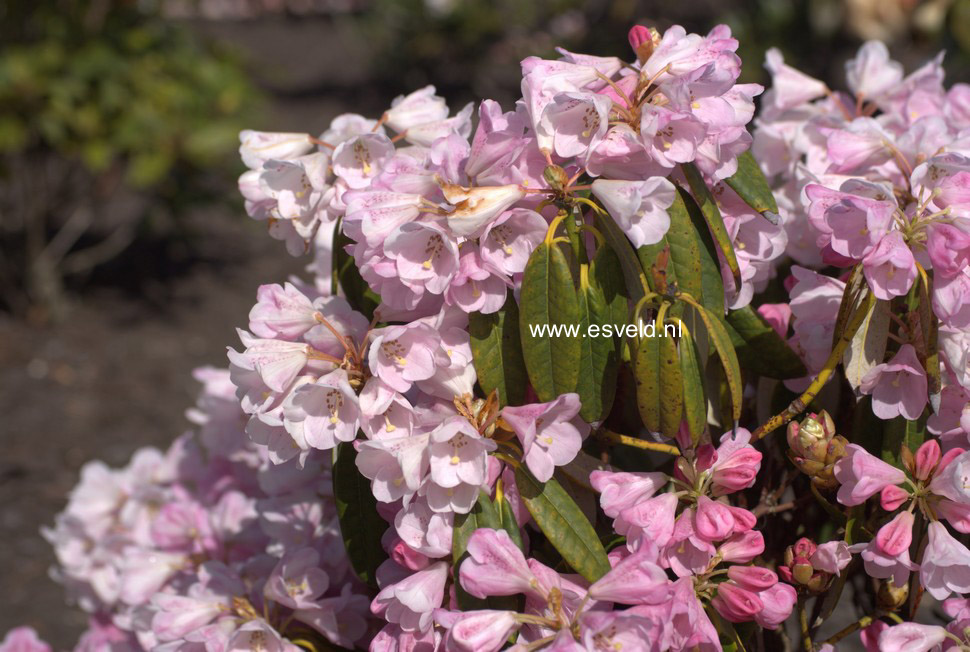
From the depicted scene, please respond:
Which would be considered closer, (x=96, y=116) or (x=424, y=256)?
(x=424, y=256)

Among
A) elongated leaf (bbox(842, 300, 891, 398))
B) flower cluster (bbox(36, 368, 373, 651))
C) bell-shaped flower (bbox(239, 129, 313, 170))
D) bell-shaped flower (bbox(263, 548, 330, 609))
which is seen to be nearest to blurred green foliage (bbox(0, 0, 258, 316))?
flower cluster (bbox(36, 368, 373, 651))

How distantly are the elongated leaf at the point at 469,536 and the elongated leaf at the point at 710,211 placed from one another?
0.36 metres

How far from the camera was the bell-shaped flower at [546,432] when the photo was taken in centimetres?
91

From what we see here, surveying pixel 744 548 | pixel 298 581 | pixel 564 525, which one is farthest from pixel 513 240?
pixel 298 581

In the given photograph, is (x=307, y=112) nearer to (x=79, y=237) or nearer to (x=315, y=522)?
(x=79, y=237)

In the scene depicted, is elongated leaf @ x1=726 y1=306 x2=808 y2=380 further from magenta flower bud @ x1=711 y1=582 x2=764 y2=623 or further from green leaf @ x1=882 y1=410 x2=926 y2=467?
magenta flower bud @ x1=711 y1=582 x2=764 y2=623

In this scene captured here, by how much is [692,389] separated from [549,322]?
A: 0.16m

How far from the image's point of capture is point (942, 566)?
0.95m

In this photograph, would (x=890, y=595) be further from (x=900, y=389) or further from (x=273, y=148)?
(x=273, y=148)

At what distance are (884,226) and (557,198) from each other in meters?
0.32

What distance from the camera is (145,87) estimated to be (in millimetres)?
3992

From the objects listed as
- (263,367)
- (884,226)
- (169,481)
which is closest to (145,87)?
(169,481)

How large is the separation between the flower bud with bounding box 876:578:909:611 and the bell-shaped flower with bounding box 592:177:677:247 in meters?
0.50

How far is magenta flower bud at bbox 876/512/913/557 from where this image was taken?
3.12 feet
